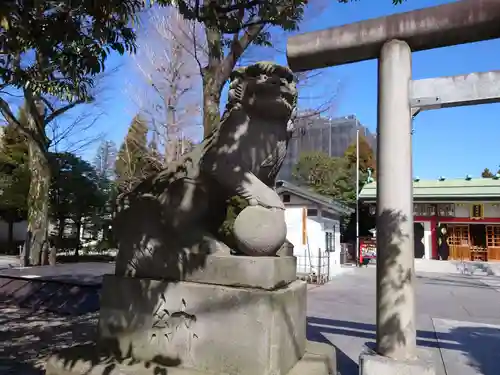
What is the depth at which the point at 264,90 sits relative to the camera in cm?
310

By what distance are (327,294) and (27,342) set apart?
296 inches

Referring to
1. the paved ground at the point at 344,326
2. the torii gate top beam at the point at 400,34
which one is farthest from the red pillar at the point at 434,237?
the torii gate top beam at the point at 400,34

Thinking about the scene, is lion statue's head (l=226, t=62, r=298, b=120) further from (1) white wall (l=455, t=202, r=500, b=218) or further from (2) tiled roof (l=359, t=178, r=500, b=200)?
(1) white wall (l=455, t=202, r=500, b=218)

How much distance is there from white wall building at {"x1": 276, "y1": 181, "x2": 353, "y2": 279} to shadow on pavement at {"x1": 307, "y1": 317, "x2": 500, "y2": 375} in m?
6.73

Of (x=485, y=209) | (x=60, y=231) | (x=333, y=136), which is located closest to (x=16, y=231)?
(x=60, y=231)

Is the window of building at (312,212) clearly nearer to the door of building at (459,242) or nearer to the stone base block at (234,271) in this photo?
the door of building at (459,242)

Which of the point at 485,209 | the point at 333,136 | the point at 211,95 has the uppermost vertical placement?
the point at 333,136

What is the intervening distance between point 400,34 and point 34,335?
5.89m

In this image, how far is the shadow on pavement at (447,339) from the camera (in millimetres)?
4621

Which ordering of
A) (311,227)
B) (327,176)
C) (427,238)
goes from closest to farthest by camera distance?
(311,227), (427,238), (327,176)

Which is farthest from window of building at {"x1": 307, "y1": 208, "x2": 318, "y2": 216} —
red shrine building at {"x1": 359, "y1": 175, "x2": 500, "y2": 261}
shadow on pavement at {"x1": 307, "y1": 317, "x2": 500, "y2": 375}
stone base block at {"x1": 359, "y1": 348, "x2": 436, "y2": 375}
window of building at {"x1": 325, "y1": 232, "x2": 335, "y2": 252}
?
stone base block at {"x1": 359, "y1": 348, "x2": 436, "y2": 375}

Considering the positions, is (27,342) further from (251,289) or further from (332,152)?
(332,152)

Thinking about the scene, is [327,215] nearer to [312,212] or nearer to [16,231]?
[312,212]

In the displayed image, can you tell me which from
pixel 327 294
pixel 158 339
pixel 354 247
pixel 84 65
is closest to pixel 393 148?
pixel 158 339
